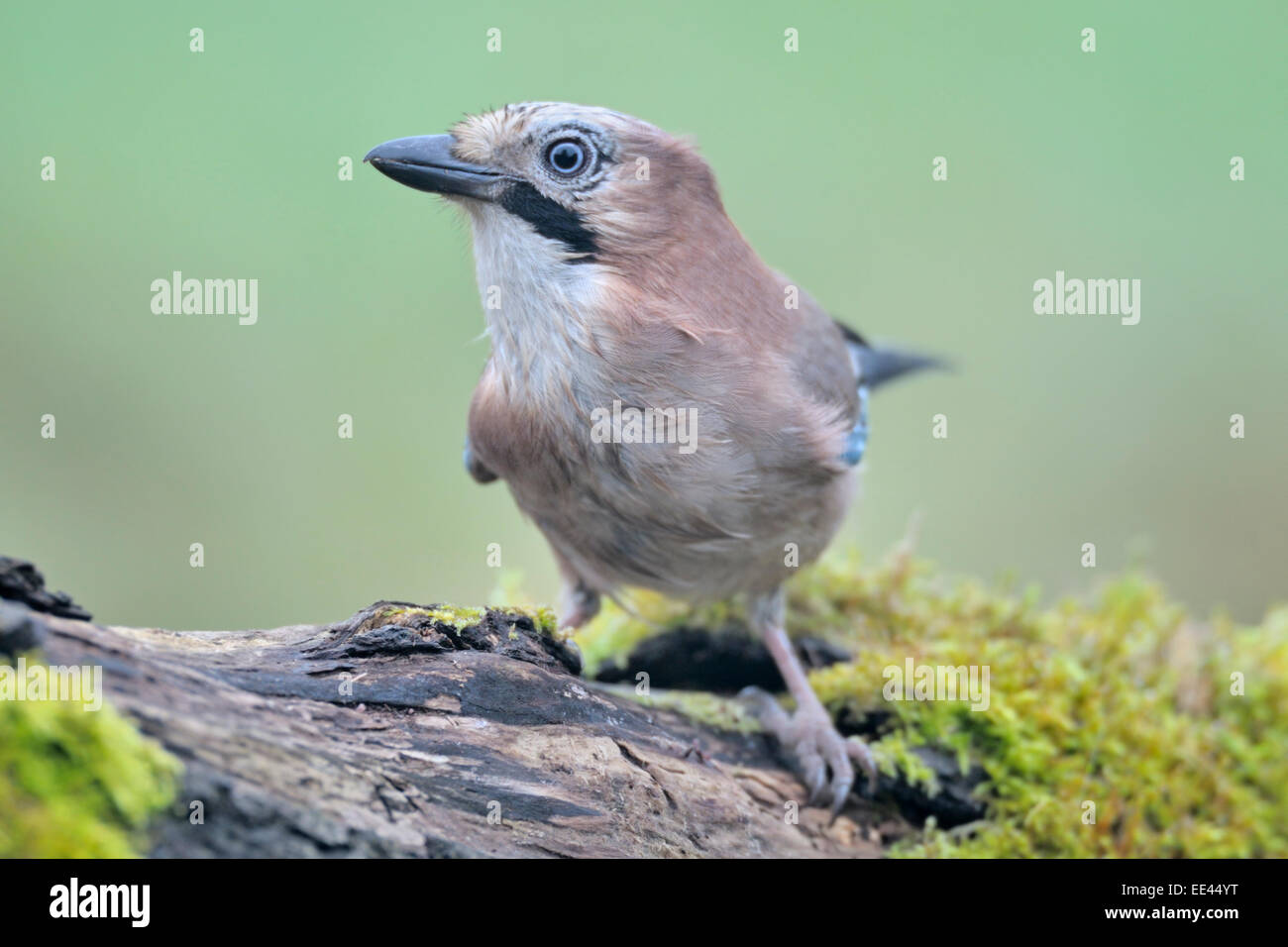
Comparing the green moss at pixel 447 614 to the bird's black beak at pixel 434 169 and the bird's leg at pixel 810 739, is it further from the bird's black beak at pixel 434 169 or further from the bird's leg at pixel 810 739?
the bird's leg at pixel 810 739

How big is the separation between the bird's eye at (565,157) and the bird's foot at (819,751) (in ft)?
7.93

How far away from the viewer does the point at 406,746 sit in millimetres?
2949

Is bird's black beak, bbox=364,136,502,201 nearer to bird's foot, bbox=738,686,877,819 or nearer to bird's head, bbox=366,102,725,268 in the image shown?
bird's head, bbox=366,102,725,268

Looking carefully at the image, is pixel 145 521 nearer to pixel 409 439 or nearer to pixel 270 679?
pixel 409 439

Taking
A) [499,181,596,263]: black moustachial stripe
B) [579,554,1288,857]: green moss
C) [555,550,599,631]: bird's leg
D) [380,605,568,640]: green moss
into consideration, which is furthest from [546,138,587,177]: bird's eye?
[579,554,1288,857]: green moss

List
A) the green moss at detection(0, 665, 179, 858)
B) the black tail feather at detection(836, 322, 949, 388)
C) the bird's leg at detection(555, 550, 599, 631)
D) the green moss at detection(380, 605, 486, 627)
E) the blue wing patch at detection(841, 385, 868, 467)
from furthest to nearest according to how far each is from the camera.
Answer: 1. the black tail feather at detection(836, 322, 949, 388)
2. the bird's leg at detection(555, 550, 599, 631)
3. the blue wing patch at detection(841, 385, 868, 467)
4. the green moss at detection(380, 605, 486, 627)
5. the green moss at detection(0, 665, 179, 858)

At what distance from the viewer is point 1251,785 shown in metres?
4.89

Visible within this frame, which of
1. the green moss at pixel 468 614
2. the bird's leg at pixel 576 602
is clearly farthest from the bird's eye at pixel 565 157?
the bird's leg at pixel 576 602

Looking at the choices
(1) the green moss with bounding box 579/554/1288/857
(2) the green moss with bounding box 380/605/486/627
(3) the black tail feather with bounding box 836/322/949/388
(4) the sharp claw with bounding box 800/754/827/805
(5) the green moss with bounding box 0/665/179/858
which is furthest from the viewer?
(3) the black tail feather with bounding box 836/322/949/388

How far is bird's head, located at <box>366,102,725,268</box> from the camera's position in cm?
386

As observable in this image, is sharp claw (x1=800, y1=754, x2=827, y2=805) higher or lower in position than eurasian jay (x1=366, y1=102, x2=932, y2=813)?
lower

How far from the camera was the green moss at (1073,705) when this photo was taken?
440 cm

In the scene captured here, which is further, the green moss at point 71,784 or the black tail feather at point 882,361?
the black tail feather at point 882,361
